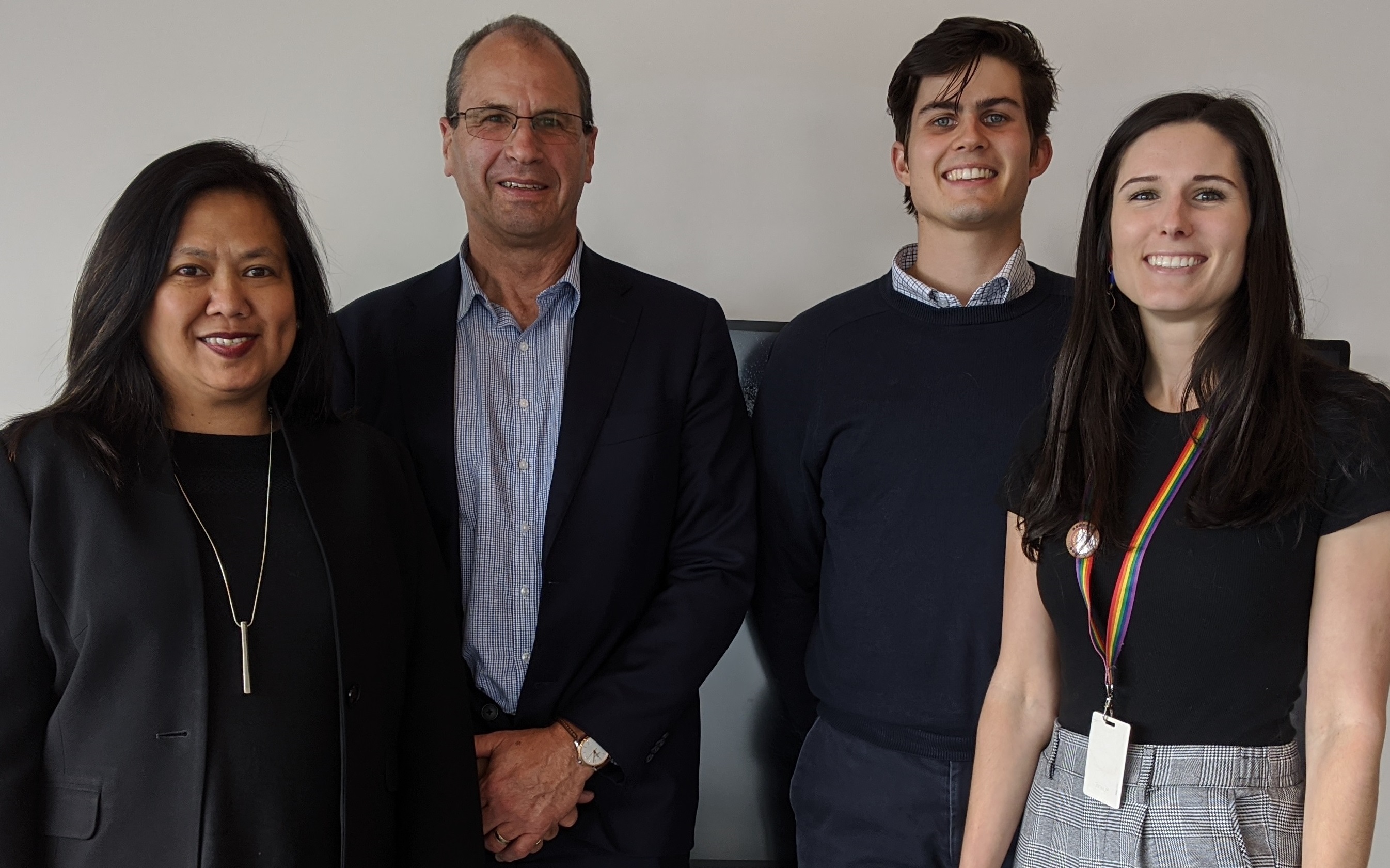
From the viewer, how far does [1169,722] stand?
5.18 feet

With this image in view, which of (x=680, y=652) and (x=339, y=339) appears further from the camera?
(x=339, y=339)

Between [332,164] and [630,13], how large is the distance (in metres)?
0.84

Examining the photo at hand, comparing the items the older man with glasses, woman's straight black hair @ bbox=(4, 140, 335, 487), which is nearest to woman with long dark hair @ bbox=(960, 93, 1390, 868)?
the older man with glasses

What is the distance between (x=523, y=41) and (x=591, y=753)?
4.48ft

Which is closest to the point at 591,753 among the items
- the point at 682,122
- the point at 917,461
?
the point at 917,461

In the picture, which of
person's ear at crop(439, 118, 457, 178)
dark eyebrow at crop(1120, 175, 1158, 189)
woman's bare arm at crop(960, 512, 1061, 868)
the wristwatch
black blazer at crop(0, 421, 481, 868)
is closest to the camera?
black blazer at crop(0, 421, 481, 868)

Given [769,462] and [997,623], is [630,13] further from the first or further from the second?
[997,623]

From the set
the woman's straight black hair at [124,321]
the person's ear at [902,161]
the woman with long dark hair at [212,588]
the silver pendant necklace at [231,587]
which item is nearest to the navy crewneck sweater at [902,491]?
the person's ear at [902,161]

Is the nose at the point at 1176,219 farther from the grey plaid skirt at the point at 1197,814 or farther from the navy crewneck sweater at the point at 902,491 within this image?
the grey plaid skirt at the point at 1197,814

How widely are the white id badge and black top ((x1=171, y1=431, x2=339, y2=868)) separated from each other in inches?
43.4

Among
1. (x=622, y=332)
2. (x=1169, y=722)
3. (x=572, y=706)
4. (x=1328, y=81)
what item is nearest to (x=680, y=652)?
(x=572, y=706)

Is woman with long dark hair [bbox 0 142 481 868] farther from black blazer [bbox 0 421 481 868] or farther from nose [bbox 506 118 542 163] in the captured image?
nose [bbox 506 118 542 163]

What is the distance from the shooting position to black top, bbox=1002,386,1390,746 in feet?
4.96

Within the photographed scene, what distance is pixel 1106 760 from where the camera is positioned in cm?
160
